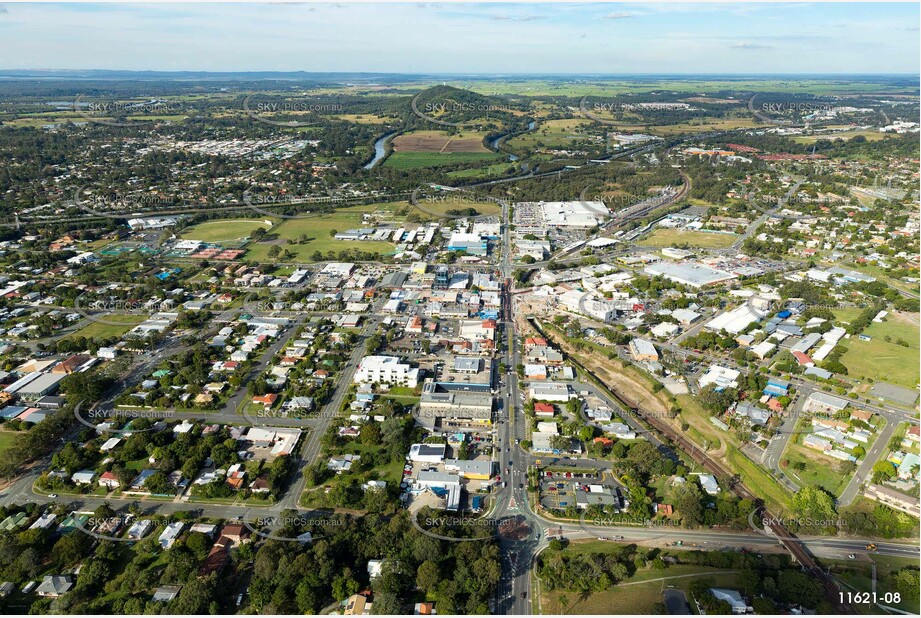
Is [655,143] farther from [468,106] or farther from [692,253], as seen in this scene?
[692,253]

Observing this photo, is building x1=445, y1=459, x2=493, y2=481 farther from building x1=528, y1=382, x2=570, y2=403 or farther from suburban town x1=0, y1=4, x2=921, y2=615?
building x1=528, y1=382, x2=570, y2=403

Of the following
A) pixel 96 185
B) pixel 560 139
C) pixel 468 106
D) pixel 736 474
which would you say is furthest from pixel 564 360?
pixel 468 106

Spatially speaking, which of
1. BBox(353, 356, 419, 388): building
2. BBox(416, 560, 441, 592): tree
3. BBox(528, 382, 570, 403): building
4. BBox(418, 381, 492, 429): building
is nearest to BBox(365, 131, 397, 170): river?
BBox(353, 356, 419, 388): building

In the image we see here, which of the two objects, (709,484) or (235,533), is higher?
(235,533)

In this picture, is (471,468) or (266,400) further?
(266,400)

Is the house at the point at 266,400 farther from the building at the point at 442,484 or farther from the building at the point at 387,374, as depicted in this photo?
the building at the point at 442,484

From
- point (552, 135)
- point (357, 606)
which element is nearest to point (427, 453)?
point (357, 606)

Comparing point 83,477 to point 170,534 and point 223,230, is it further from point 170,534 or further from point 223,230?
point 223,230
